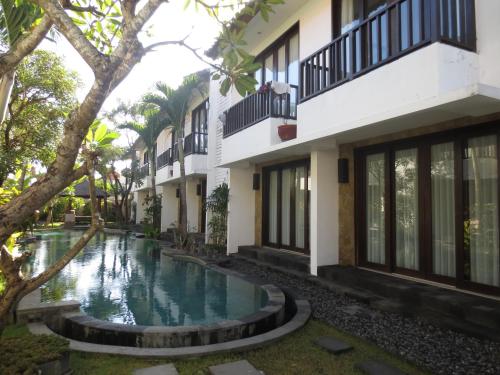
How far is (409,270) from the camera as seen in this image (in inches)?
261

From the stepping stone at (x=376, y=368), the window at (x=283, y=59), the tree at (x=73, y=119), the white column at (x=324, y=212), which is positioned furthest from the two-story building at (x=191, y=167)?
the stepping stone at (x=376, y=368)

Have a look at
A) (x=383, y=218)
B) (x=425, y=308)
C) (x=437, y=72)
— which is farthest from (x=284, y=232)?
(x=437, y=72)

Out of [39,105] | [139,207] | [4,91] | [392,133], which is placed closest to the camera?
[4,91]

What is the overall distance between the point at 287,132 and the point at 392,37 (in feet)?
11.1

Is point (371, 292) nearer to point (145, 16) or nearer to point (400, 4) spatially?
point (400, 4)

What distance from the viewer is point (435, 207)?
6184 millimetres

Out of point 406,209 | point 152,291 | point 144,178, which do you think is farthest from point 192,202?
point 406,209

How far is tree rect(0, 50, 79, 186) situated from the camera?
13086 millimetres

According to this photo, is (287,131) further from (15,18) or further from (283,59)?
(15,18)

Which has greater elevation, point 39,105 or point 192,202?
point 39,105

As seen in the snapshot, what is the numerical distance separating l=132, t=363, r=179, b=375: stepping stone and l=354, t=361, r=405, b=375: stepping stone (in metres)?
1.91

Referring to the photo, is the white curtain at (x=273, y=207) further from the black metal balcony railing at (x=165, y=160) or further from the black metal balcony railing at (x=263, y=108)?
the black metal balcony railing at (x=165, y=160)

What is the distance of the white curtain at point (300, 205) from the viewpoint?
32.4 feet

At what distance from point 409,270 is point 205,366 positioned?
437cm
